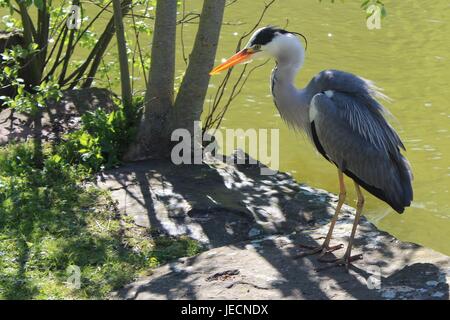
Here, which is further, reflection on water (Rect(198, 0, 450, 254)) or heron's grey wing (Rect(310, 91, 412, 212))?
reflection on water (Rect(198, 0, 450, 254))

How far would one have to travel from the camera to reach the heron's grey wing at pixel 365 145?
5551 millimetres

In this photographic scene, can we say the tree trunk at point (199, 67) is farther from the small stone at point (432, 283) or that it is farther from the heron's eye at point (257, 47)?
the small stone at point (432, 283)

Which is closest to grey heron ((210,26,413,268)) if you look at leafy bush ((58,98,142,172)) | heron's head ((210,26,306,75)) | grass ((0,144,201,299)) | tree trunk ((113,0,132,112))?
heron's head ((210,26,306,75))

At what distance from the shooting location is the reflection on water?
8.30m

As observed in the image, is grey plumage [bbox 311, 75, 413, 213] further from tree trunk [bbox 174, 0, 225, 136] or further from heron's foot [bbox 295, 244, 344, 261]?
tree trunk [bbox 174, 0, 225, 136]

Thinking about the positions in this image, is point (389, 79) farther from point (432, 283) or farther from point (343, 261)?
point (432, 283)

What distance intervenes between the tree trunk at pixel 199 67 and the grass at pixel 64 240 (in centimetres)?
112

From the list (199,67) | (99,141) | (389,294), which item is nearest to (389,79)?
(199,67)

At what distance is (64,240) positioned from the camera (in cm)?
579

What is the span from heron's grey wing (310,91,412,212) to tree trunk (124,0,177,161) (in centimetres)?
209

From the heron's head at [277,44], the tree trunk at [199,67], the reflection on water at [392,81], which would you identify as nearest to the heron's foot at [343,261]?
the reflection on water at [392,81]

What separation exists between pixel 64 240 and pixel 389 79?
749 centimetres

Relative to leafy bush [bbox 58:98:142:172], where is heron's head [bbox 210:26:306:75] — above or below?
above

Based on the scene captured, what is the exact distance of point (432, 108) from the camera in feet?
36.0
